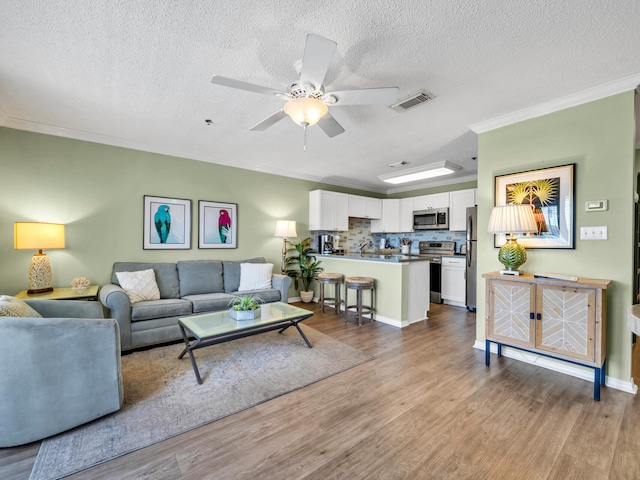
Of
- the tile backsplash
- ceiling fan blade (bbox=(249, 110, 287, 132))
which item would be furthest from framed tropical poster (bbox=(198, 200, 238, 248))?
ceiling fan blade (bbox=(249, 110, 287, 132))

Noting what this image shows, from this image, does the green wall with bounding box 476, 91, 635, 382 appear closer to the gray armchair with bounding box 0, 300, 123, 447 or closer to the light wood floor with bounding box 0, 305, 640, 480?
the light wood floor with bounding box 0, 305, 640, 480

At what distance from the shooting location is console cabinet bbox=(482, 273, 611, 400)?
2.12 m

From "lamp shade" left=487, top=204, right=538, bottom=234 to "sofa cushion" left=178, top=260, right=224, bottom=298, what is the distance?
11.6 feet

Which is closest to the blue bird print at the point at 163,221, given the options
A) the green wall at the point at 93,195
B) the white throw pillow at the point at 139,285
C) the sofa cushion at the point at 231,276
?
the green wall at the point at 93,195

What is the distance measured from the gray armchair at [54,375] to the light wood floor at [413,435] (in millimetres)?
147

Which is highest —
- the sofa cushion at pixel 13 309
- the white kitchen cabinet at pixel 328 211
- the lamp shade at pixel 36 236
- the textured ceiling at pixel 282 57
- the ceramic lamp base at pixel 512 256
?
the textured ceiling at pixel 282 57

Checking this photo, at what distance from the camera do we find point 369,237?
22.4ft

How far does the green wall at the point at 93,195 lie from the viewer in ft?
10.0

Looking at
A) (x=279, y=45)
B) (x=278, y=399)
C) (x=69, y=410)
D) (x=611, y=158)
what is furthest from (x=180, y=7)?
(x=611, y=158)

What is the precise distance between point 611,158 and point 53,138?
563 centimetres

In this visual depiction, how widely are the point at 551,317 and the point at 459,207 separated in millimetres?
3306

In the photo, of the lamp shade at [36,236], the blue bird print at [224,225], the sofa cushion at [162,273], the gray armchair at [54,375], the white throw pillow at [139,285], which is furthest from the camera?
the blue bird print at [224,225]

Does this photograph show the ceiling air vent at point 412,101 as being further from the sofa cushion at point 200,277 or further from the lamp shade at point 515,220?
the sofa cushion at point 200,277

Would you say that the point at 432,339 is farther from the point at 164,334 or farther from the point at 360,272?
the point at 164,334
